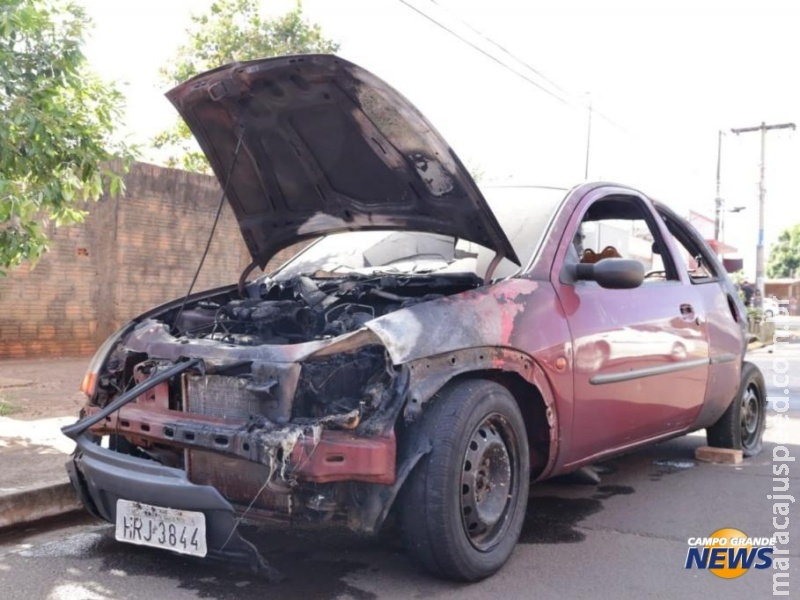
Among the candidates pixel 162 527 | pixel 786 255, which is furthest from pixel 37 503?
pixel 786 255

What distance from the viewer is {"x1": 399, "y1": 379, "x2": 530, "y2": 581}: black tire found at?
3.07 m

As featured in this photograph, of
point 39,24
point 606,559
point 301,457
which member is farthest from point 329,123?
point 39,24

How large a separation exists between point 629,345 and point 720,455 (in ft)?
6.73

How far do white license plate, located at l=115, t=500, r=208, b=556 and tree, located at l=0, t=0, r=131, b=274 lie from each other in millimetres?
2815

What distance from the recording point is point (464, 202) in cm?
370

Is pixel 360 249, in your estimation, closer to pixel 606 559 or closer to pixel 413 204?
pixel 413 204

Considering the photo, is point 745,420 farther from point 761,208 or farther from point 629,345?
point 761,208

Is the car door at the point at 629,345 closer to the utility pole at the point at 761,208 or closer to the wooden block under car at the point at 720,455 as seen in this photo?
the wooden block under car at the point at 720,455

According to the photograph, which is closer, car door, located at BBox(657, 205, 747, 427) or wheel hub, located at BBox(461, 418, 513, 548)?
wheel hub, located at BBox(461, 418, 513, 548)

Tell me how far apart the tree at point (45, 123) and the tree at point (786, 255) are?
71338 mm

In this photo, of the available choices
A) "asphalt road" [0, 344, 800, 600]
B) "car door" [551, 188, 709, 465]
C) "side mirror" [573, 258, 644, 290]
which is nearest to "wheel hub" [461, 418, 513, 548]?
"asphalt road" [0, 344, 800, 600]

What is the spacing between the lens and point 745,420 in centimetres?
600

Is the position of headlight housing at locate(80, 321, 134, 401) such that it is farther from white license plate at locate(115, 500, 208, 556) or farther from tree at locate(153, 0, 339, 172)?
tree at locate(153, 0, 339, 172)

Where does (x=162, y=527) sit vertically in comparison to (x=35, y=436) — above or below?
above
